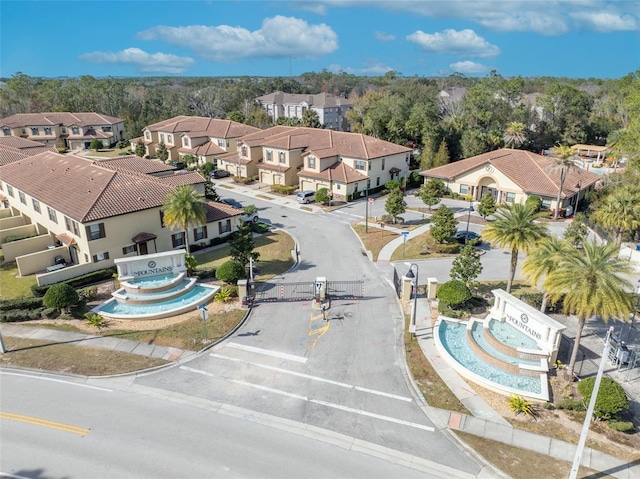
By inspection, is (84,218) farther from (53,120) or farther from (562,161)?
(53,120)

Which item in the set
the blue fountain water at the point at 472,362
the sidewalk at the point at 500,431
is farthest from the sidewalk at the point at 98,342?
the blue fountain water at the point at 472,362

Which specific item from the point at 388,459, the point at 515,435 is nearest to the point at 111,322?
the point at 388,459

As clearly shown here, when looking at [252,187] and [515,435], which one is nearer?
[515,435]

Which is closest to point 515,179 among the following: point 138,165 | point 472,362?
point 472,362

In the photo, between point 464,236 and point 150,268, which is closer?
point 150,268

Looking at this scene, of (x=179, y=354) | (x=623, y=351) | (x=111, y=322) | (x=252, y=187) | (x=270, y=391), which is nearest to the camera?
(x=270, y=391)

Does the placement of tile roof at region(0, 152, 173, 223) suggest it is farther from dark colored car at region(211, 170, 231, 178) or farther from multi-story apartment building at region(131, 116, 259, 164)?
multi-story apartment building at region(131, 116, 259, 164)

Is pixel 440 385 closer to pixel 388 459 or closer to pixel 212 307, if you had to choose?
pixel 388 459

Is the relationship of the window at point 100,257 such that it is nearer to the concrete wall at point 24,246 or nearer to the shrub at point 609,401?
the concrete wall at point 24,246
